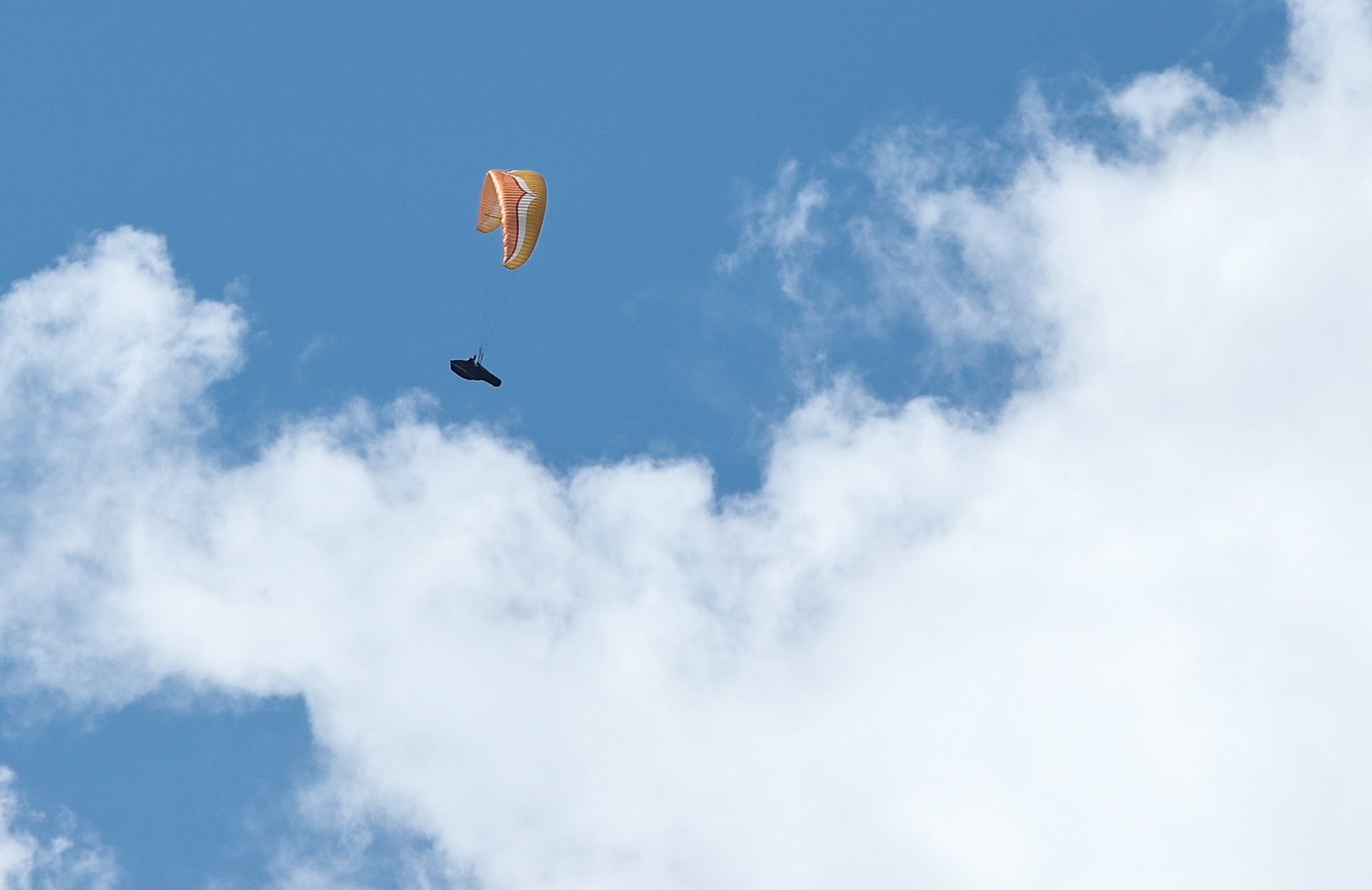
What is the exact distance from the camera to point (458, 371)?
481 feet

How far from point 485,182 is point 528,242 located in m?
7.09

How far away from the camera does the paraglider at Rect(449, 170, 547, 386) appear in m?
144

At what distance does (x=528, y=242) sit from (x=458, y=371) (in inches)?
367

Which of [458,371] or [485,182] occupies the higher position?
[485,182]

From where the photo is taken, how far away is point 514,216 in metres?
144

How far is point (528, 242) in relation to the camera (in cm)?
14425

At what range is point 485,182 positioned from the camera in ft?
489

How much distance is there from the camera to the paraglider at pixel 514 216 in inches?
5650

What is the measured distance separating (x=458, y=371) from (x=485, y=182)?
12.4 meters
